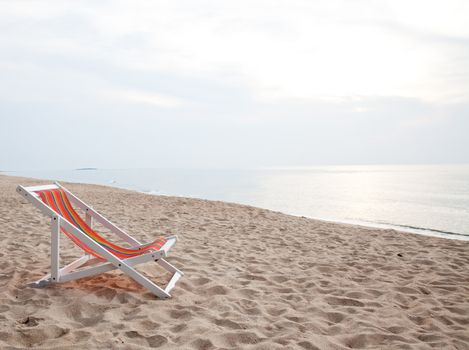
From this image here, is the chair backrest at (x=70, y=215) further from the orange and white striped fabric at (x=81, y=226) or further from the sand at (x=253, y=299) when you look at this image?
the sand at (x=253, y=299)

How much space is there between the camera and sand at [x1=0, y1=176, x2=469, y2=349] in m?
2.54

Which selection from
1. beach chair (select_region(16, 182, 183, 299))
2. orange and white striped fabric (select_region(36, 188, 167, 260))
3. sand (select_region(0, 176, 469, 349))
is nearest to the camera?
sand (select_region(0, 176, 469, 349))

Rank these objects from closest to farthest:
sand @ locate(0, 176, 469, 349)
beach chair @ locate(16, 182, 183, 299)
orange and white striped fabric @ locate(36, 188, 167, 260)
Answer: sand @ locate(0, 176, 469, 349) < beach chair @ locate(16, 182, 183, 299) < orange and white striped fabric @ locate(36, 188, 167, 260)

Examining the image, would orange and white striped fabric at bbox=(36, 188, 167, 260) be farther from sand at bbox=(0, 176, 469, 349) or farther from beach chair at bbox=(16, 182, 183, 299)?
sand at bbox=(0, 176, 469, 349)

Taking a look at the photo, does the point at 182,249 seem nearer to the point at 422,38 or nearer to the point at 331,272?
the point at 331,272

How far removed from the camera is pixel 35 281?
11.4 feet

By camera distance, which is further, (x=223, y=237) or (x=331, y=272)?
(x=223, y=237)

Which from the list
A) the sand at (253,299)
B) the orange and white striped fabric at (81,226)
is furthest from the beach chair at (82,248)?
the sand at (253,299)

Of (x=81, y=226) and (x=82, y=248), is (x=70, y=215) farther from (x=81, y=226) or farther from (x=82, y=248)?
(x=82, y=248)

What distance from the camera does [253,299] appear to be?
132 inches

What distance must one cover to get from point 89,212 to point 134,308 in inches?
54.4

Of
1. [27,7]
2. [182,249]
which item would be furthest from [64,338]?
[27,7]

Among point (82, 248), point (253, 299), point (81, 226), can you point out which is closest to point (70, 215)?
point (81, 226)

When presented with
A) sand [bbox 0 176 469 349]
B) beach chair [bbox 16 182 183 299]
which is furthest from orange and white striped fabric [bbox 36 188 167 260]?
sand [bbox 0 176 469 349]
